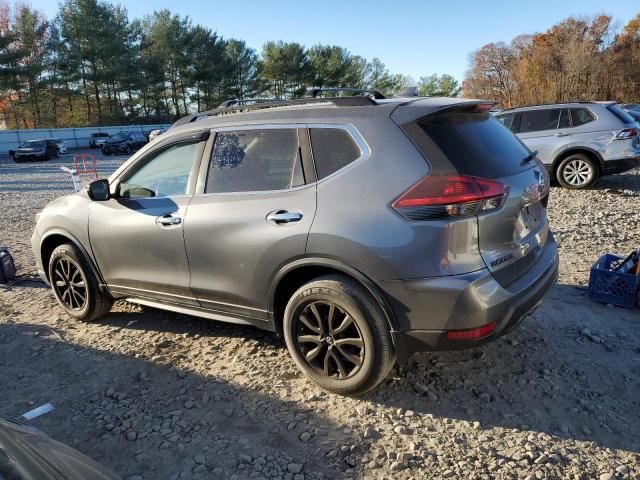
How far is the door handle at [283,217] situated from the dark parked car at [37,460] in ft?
5.48

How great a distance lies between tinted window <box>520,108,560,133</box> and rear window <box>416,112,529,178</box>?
7999mm

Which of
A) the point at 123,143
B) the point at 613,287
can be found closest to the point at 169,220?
the point at 613,287

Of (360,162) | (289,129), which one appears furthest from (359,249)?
(289,129)

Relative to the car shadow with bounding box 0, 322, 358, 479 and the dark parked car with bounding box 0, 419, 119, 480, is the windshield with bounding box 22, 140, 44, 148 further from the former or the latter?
the dark parked car with bounding box 0, 419, 119, 480

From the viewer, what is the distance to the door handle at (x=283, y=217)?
294cm

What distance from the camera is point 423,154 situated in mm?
2660

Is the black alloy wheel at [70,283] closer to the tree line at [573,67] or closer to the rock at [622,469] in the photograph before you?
the rock at [622,469]

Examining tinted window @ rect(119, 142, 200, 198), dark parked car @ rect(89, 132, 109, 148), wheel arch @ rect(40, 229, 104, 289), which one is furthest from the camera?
dark parked car @ rect(89, 132, 109, 148)

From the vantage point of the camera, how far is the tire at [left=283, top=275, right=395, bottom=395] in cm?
280

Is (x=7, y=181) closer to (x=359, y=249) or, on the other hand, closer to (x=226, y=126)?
(x=226, y=126)

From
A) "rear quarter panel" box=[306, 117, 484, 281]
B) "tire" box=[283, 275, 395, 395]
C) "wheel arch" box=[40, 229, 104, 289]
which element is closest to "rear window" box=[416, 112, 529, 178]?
"rear quarter panel" box=[306, 117, 484, 281]

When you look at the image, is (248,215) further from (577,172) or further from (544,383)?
(577,172)

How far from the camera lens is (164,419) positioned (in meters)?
2.97

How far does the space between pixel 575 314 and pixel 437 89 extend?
9312cm
